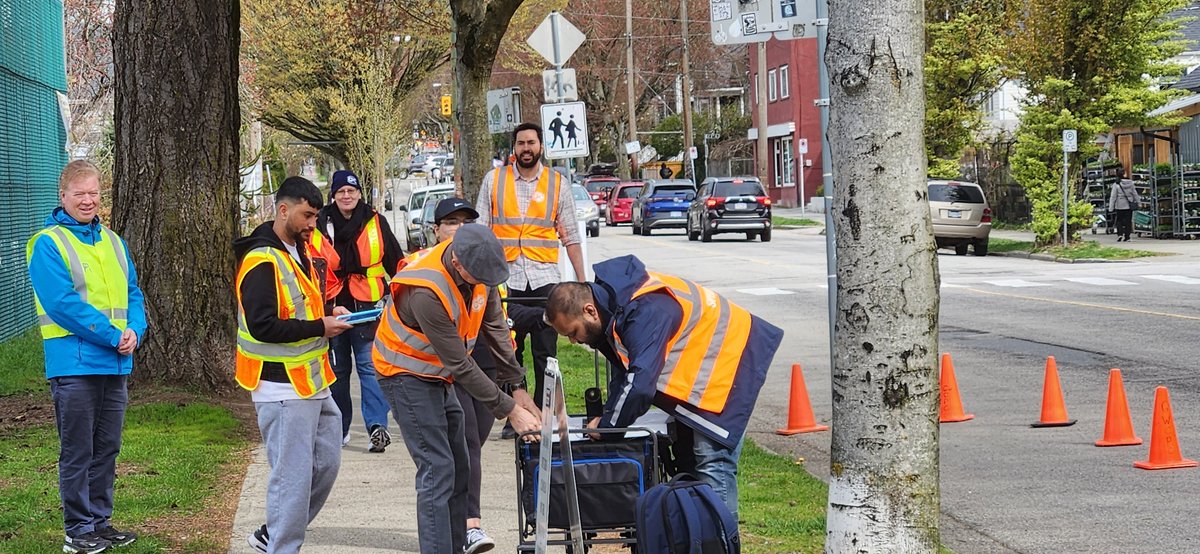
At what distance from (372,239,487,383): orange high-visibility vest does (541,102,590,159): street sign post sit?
8.85 m

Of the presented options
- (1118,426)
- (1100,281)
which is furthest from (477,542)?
(1100,281)

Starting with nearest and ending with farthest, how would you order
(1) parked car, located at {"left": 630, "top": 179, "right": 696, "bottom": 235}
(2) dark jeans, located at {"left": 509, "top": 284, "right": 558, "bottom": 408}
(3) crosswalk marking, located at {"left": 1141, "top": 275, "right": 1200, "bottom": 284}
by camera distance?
(2) dark jeans, located at {"left": 509, "top": 284, "right": 558, "bottom": 408}
(3) crosswalk marking, located at {"left": 1141, "top": 275, "right": 1200, "bottom": 284}
(1) parked car, located at {"left": 630, "top": 179, "right": 696, "bottom": 235}

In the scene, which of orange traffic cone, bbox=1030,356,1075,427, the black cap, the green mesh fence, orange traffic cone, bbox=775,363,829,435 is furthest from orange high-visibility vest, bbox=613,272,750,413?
the green mesh fence

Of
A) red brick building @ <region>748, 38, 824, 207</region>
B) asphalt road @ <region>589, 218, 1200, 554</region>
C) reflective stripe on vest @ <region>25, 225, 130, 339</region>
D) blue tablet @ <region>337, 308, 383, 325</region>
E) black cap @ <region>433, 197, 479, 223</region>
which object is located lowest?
asphalt road @ <region>589, 218, 1200, 554</region>

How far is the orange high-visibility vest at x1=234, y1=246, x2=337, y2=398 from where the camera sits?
622 cm

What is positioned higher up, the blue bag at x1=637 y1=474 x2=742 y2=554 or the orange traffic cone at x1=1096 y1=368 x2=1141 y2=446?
the blue bag at x1=637 y1=474 x2=742 y2=554

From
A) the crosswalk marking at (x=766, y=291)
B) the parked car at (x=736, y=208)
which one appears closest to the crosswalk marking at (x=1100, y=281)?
the crosswalk marking at (x=766, y=291)

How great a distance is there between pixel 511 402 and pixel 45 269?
230 centimetres

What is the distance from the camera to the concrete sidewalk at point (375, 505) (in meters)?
7.30

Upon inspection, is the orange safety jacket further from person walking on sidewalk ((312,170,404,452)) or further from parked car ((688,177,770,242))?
parked car ((688,177,770,242))

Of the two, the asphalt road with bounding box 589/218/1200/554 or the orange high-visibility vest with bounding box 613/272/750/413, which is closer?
the orange high-visibility vest with bounding box 613/272/750/413

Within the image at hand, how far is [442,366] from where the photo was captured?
19.9 feet

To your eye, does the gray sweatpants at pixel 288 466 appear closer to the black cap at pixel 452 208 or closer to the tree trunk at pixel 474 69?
the black cap at pixel 452 208

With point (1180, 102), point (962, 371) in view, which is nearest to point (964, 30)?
point (1180, 102)
